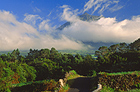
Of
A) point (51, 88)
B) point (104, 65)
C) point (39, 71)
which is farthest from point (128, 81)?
point (39, 71)

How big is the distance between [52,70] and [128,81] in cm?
4248

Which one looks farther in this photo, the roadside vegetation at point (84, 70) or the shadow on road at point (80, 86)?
the roadside vegetation at point (84, 70)

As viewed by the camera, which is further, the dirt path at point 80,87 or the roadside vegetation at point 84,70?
the roadside vegetation at point 84,70

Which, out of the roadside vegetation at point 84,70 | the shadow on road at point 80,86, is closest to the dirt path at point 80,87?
the shadow on road at point 80,86

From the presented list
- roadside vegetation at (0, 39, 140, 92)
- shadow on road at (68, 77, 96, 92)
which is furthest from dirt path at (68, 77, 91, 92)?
roadside vegetation at (0, 39, 140, 92)

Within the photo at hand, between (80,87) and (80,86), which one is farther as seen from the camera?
(80,86)

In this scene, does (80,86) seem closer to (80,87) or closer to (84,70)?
(80,87)

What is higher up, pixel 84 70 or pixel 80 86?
pixel 80 86

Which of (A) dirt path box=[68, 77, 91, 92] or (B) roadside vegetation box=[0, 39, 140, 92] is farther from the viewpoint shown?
(B) roadside vegetation box=[0, 39, 140, 92]

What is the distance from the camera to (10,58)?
90.7 m

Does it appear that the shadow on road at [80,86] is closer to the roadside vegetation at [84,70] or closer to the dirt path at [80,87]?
the dirt path at [80,87]

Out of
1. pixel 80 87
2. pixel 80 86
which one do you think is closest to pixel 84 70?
pixel 80 86

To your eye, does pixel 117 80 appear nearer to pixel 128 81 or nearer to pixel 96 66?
pixel 128 81

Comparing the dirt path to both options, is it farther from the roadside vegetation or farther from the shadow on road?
the roadside vegetation
